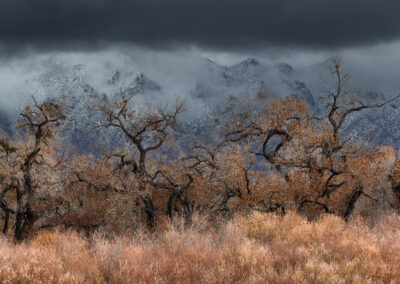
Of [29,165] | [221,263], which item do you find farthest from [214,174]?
[221,263]

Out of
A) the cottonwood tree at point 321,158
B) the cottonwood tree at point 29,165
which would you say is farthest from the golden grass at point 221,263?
the cottonwood tree at point 29,165

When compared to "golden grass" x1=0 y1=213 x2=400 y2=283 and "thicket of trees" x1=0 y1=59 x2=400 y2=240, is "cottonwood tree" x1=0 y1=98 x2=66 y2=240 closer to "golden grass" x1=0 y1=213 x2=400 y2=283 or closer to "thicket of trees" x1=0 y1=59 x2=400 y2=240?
"thicket of trees" x1=0 y1=59 x2=400 y2=240

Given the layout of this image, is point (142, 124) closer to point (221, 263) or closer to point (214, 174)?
point (214, 174)

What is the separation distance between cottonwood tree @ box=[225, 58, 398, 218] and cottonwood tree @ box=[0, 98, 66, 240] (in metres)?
11.1

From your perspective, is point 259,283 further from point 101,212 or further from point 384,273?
point 101,212

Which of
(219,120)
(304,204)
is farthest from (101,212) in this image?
(304,204)

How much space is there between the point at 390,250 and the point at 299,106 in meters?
14.9

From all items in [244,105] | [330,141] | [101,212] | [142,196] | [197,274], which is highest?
[244,105]

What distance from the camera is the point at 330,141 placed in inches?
693

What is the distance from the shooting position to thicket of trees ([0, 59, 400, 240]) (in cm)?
1666

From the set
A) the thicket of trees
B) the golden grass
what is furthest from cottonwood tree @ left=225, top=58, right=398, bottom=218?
the golden grass

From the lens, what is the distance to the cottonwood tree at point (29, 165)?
19031mm

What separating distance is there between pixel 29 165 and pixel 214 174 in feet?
31.1

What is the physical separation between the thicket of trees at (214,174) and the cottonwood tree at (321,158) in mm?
54
